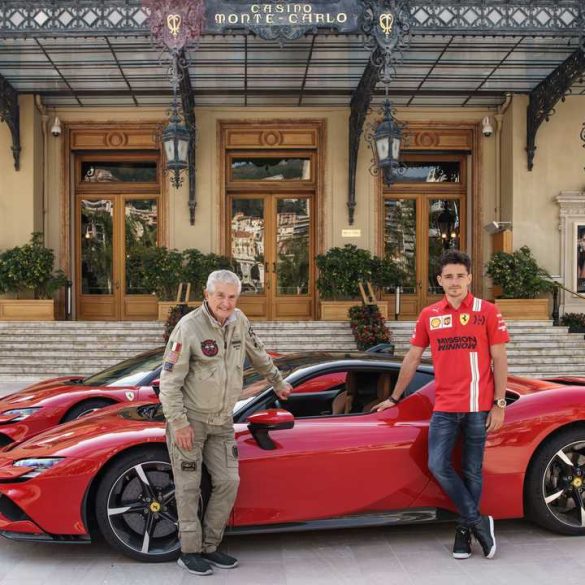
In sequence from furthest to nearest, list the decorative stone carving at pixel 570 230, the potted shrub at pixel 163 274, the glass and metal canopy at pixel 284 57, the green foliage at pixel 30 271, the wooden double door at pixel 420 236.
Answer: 1. the wooden double door at pixel 420 236
2. the decorative stone carving at pixel 570 230
3. the potted shrub at pixel 163 274
4. the green foliage at pixel 30 271
5. the glass and metal canopy at pixel 284 57

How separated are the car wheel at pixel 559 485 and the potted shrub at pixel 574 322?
10842 millimetres

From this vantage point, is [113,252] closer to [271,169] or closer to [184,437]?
[271,169]

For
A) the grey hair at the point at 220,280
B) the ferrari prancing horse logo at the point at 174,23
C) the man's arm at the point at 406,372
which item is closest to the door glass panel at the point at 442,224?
the ferrari prancing horse logo at the point at 174,23

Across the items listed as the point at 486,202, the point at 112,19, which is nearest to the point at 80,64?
the point at 112,19

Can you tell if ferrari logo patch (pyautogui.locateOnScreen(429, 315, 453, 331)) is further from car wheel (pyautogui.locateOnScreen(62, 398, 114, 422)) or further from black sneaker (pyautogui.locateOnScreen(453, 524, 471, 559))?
car wheel (pyautogui.locateOnScreen(62, 398, 114, 422))

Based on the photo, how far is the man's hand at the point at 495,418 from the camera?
13.2ft

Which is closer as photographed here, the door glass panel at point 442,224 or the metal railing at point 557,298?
the metal railing at point 557,298

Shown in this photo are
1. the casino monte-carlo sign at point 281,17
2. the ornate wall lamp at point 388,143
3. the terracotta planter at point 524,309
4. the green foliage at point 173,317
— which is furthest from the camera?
the terracotta planter at point 524,309

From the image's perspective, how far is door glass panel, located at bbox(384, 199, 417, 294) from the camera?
17516 millimetres

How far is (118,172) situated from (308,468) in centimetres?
1487

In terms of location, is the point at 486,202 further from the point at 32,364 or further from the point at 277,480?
the point at 277,480

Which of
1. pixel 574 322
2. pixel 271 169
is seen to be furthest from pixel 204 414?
pixel 271 169

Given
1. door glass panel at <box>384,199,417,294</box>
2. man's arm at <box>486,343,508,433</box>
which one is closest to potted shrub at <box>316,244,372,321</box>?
door glass panel at <box>384,199,417,294</box>

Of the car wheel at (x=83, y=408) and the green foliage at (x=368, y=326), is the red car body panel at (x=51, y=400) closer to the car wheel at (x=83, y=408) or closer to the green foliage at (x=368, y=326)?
the car wheel at (x=83, y=408)
